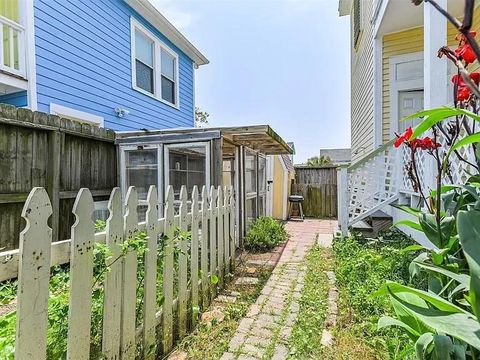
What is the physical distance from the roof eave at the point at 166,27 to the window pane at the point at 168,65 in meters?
0.44

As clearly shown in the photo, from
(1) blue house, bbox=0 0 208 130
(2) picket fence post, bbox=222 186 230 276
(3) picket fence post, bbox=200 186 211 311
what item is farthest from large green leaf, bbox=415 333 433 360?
(1) blue house, bbox=0 0 208 130

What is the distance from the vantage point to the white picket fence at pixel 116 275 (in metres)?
1.20

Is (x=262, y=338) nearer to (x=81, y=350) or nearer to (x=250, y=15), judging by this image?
(x=81, y=350)

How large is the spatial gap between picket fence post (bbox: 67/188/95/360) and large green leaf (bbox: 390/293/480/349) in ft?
4.64

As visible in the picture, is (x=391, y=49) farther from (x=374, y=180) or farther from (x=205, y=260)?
(x=205, y=260)

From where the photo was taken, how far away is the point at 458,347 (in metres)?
1.19

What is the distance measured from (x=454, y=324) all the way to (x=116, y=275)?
159 cm

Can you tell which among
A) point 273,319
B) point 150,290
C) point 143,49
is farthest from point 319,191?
Result: point 150,290

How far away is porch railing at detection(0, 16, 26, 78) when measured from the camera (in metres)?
4.70

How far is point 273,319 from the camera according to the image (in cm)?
275

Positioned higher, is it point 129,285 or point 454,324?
point 454,324

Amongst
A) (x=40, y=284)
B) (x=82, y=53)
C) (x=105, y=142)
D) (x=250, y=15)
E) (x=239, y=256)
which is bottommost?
(x=239, y=256)

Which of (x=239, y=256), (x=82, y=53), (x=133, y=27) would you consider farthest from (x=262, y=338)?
(x=133, y=27)

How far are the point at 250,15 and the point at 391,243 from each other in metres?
6.28
